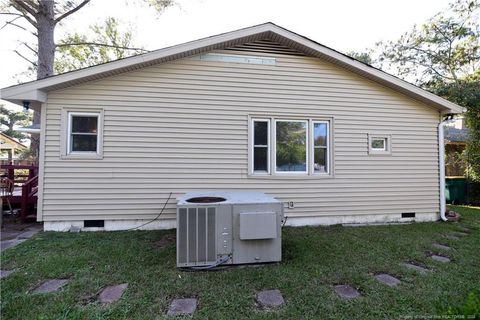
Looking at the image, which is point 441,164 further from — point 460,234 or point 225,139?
point 225,139

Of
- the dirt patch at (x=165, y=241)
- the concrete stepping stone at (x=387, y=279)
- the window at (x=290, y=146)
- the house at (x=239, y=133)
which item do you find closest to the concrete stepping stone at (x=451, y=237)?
the house at (x=239, y=133)

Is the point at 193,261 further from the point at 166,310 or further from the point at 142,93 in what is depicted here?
the point at 142,93

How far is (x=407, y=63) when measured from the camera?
1456cm

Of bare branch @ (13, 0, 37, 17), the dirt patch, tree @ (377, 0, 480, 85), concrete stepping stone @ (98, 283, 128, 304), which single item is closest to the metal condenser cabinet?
concrete stepping stone @ (98, 283, 128, 304)

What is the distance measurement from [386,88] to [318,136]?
2087mm

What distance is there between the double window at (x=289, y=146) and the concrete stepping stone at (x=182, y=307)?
10.6 feet

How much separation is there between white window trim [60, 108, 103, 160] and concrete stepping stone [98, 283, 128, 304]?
291 cm

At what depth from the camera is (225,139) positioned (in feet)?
17.7

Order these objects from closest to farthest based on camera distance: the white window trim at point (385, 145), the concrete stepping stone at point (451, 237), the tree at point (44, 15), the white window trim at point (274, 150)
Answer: the concrete stepping stone at point (451, 237) < the white window trim at point (274, 150) < the white window trim at point (385, 145) < the tree at point (44, 15)

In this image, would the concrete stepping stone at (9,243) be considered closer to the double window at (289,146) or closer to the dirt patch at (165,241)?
the dirt patch at (165,241)

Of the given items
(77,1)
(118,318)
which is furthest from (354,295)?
(77,1)

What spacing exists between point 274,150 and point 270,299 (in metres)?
3.38

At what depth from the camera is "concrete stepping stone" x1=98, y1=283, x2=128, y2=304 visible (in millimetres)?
2601

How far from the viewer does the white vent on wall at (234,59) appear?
17.7 feet
